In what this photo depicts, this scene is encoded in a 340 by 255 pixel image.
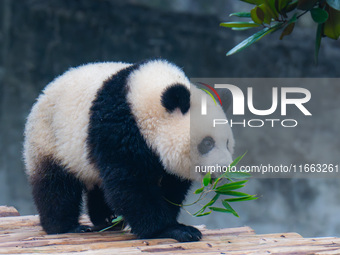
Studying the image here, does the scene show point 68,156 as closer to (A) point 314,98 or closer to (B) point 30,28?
(B) point 30,28

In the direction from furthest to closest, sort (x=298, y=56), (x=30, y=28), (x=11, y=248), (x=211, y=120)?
(x=298, y=56) < (x=30, y=28) < (x=211, y=120) < (x=11, y=248)

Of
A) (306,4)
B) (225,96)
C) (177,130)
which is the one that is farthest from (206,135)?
(306,4)

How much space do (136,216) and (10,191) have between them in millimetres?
4032

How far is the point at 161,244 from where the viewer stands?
272 cm

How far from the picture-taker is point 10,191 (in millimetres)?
6406

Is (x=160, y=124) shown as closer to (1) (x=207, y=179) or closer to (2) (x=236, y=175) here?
(1) (x=207, y=179)

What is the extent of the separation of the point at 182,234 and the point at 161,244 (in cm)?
16

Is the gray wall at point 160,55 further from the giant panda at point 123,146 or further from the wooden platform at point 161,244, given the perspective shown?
the wooden platform at point 161,244

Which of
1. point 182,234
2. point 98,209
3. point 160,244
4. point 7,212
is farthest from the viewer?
point 7,212

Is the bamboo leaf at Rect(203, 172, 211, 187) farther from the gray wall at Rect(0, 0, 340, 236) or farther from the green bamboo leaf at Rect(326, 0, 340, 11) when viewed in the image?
the gray wall at Rect(0, 0, 340, 236)

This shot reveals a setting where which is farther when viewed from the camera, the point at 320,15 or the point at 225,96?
the point at 225,96

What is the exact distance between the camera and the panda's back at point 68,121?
9.70 ft

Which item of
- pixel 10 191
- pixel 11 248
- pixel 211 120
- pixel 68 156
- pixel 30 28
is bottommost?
pixel 10 191

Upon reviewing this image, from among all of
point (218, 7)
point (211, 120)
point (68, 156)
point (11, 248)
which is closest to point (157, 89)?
point (211, 120)
